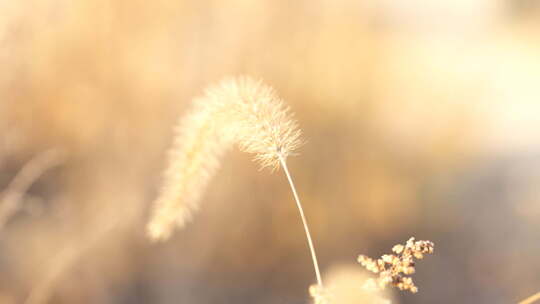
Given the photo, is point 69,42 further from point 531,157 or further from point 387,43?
point 531,157

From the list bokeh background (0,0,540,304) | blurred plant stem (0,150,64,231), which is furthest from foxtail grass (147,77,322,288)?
blurred plant stem (0,150,64,231)

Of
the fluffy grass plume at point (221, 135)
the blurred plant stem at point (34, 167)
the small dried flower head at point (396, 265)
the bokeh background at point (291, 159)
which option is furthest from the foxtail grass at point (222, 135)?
the blurred plant stem at point (34, 167)

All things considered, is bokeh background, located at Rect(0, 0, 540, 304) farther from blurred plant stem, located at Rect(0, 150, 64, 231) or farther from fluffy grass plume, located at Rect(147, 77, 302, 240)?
fluffy grass plume, located at Rect(147, 77, 302, 240)

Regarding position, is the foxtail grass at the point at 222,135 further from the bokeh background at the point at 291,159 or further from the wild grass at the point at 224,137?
the bokeh background at the point at 291,159

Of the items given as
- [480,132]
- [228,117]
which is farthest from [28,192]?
[480,132]

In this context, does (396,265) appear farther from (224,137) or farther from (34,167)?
(34,167)

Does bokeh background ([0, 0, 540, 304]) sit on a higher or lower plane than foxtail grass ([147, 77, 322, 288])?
higher
